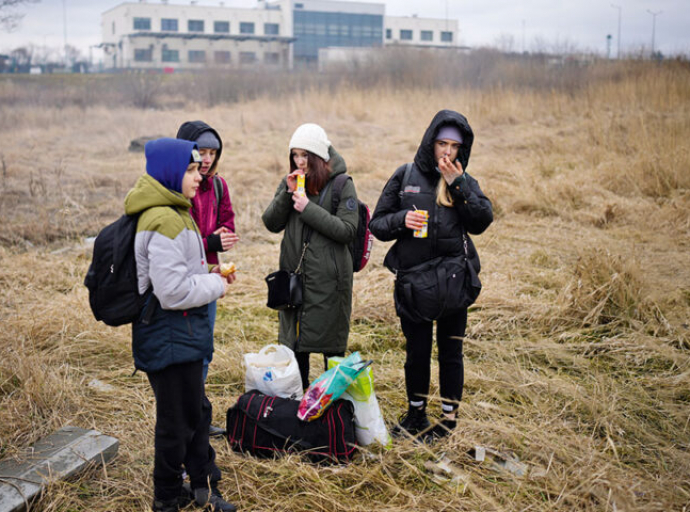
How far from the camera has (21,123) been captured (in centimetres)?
1836

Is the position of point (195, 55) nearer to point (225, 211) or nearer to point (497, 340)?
point (497, 340)

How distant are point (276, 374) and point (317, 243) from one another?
77cm

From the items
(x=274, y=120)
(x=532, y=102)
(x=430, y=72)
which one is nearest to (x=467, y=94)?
(x=532, y=102)

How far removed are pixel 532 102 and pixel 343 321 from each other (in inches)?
547

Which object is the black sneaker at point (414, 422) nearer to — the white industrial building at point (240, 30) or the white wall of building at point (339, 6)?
the white industrial building at point (240, 30)

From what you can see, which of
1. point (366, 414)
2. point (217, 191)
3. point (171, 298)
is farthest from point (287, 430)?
point (217, 191)

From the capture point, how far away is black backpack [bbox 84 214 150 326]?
2347mm

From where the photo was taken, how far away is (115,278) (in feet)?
7.70

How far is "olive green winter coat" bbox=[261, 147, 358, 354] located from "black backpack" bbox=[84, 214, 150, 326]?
1.19m

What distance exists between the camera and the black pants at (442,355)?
3.25 meters

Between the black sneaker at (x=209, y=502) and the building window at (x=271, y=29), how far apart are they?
7410 centimetres

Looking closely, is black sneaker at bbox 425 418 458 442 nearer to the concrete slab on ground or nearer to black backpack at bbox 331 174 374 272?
black backpack at bbox 331 174 374 272

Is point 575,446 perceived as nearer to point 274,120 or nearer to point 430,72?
point 274,120

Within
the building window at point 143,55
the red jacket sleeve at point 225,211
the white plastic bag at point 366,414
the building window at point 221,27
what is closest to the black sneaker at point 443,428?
the white plastic bag at point 366,414
